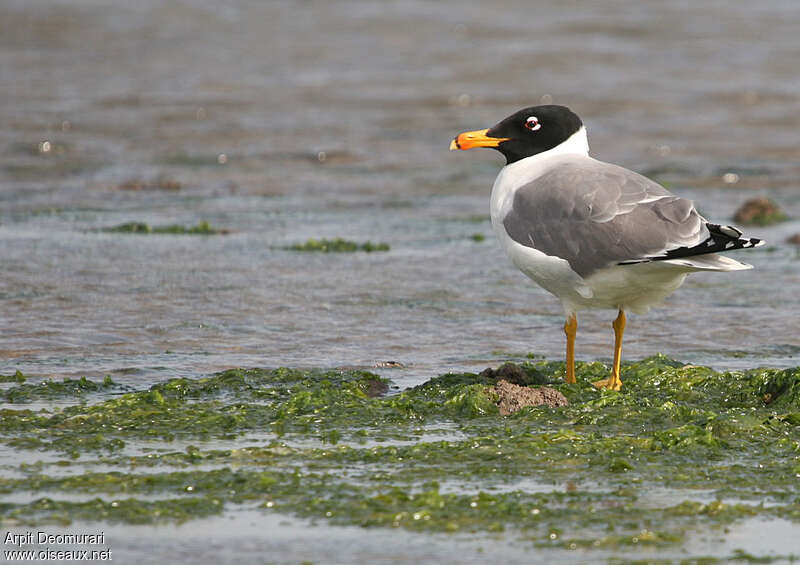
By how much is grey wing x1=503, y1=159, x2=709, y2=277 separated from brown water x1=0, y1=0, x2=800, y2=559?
1.17 meters

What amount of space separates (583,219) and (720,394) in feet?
3.57

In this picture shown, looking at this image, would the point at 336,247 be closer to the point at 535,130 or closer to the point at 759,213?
the point at 535,130

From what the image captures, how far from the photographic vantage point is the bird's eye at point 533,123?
7.55 metres

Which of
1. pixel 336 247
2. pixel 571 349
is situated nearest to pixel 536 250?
pixel 571 349

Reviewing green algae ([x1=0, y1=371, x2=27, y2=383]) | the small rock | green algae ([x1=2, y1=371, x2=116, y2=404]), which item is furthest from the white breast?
the small rock

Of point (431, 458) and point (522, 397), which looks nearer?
point (431, 458)

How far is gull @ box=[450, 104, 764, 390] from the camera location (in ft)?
21.1

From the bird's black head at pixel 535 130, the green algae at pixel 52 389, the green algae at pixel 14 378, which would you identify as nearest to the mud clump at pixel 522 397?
the bird's black head at pixel 535 130

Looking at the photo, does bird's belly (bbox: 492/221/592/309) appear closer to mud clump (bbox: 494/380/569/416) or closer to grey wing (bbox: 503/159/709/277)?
grey wing (bbox: 503/159/709/277)

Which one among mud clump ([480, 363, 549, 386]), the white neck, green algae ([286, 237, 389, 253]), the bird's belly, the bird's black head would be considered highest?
the bird's black head

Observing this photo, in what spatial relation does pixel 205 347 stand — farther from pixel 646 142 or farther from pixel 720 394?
pixel 646 142

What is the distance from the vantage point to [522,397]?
6418 millimetres

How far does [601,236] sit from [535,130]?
1.12m

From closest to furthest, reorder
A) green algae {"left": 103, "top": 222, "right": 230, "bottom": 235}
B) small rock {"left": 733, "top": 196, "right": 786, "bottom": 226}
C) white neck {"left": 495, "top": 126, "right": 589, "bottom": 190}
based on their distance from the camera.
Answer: white neck {"left": 495, "top": 126, "right": 589, "bottom": 190} < green algae {"left": 103, "top": 222, "right": 230, "bottom": 235} < small rock {"left": 733, "top": 196, "right": 786, "bottom": 226}
